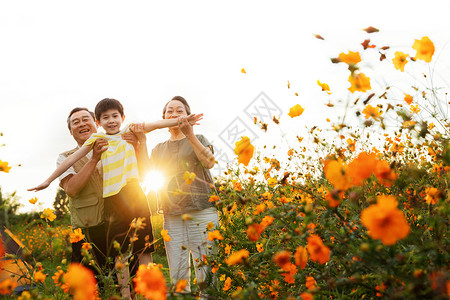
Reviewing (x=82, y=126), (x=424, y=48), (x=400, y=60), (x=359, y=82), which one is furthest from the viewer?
(x=82, y=126)

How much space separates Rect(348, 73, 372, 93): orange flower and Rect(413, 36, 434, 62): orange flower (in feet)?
1.07

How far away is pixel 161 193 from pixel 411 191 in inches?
68.1

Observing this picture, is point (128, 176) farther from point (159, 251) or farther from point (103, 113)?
point (159, 251)

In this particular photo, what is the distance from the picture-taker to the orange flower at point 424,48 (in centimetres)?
150

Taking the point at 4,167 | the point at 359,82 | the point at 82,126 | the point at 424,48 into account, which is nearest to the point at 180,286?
the point at 359,82

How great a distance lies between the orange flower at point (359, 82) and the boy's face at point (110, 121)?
185 cm

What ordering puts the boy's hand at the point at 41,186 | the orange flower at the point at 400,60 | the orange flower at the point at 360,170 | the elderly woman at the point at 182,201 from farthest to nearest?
the elderly woman at the point at 182,201, the boy's hand at the point at 41,186, the orange flower at the point at 400,60, the orange flower at the point at 360,170

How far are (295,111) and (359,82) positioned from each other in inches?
25.6

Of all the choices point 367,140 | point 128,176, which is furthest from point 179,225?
point 367,140

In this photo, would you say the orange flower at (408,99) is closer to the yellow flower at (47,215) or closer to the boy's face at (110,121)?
the boy's face at (110,121)

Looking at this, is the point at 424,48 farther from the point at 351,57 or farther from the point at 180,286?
the point at 180,286

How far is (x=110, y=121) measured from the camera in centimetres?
259

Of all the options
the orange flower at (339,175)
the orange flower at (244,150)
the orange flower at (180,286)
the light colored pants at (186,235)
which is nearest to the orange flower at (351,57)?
the orange flower at (244,150)

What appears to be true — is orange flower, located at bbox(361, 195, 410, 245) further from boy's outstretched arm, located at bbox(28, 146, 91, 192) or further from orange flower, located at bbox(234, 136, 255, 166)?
boy's outstretched arm, located at bbox(28, 146, 91, 192)
